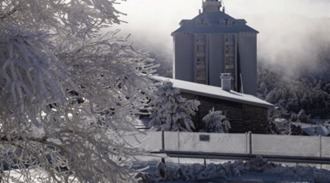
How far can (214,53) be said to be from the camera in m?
55.9

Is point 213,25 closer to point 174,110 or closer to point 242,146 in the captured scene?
point 174,110


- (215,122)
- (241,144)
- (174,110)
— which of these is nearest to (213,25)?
(174,110)

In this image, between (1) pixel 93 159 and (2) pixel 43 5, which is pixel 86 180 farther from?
(2) pixel 43 5

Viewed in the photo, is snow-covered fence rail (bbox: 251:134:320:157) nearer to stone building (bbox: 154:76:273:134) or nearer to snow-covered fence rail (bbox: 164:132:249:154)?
snow-covered fence rail (bbox: 164:132:249:154)

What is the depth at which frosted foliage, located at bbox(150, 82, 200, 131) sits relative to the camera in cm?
2688

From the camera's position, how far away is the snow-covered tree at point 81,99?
5.78 meters

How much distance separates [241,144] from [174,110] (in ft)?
24.6

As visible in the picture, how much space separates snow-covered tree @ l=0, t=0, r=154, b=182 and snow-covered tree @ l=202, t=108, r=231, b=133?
19629 mm

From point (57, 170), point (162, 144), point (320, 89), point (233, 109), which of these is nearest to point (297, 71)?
point (320, 89)

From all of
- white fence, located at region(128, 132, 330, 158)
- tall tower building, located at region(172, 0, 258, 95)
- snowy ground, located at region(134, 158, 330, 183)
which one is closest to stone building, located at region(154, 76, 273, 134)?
white fence, located at region(128, 132, 330, 158)

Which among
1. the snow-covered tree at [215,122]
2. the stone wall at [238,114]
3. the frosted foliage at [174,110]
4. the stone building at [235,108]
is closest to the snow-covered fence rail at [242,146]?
the frosted foliage at [174,110]

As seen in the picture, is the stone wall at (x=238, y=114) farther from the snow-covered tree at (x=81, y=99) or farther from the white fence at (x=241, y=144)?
the snow-covered tree at (x=81, y=99)

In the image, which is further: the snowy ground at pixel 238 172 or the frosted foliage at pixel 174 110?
the frosted foliage at pixel 174 110

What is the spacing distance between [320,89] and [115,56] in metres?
53.1
